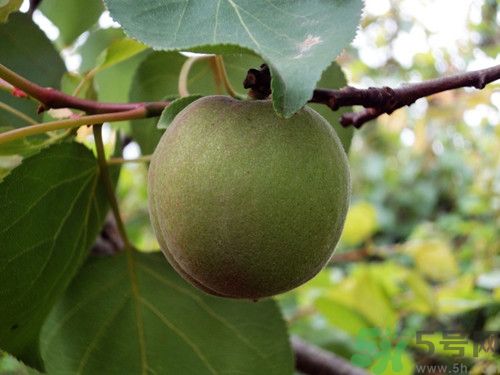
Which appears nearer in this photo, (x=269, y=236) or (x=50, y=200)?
(x=269, y=236)

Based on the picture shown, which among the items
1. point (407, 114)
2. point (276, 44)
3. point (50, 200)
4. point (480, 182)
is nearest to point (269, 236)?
point (276, 44)

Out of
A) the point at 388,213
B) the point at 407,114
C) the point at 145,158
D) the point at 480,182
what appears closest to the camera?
the point at 145,158

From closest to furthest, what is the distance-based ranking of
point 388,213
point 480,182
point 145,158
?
1. point 145,158
2. point 480,182
3. point 388,213

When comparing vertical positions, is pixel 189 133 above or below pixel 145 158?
above

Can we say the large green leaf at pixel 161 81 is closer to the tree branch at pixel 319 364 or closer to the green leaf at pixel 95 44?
the green leaf at pixel 95 44

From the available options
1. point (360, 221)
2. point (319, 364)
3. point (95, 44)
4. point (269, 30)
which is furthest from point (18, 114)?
point (360, 221)

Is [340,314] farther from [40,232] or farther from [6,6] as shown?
[6,6]

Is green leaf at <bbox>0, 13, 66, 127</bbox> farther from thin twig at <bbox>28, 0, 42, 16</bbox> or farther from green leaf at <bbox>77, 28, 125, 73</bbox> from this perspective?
green leaf at <bbox>77, 28, 125, 73</bbox>

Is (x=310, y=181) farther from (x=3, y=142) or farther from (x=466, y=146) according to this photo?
(x=466, y=146)
